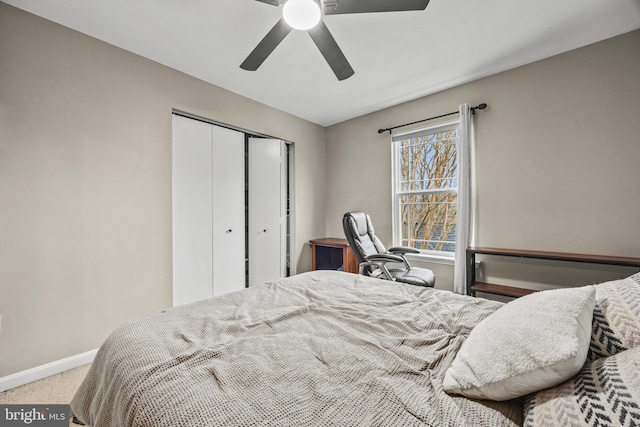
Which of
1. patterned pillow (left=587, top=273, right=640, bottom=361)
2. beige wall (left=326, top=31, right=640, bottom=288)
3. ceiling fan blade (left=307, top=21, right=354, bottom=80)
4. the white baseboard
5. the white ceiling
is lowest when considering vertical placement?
the white baseboard

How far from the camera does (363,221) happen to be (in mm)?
3104

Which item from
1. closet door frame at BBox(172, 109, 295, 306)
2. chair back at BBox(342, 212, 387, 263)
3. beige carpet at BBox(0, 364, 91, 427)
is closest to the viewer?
beige carpet at BBox(0, 364, 91, 427)

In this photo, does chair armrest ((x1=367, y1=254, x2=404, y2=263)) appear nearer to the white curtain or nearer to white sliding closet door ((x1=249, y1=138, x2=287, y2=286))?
the white curtain

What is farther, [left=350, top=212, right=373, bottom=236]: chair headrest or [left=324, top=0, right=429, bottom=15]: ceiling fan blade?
[left=350, top=212, right=373, bottom=236]: chair headrest

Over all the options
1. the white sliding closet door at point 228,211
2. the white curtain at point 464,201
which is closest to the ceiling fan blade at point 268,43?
the white sliding closet door at point 228,211

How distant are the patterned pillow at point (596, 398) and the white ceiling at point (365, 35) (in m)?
2.26

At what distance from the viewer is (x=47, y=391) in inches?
70.2

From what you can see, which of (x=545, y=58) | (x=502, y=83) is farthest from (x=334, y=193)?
(x=545, y=58)

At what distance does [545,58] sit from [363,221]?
7.77 feet

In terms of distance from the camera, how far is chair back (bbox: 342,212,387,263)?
9.01 feet

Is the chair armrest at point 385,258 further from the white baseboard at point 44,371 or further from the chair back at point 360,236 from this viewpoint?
the white baseboard at point 44,371

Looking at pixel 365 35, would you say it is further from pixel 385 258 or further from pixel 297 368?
pixel 297 368

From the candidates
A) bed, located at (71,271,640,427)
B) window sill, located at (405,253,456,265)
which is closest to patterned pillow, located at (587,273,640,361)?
bed, located at (71,271,640,427)

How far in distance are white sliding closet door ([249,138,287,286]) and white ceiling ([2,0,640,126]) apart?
86 cm
